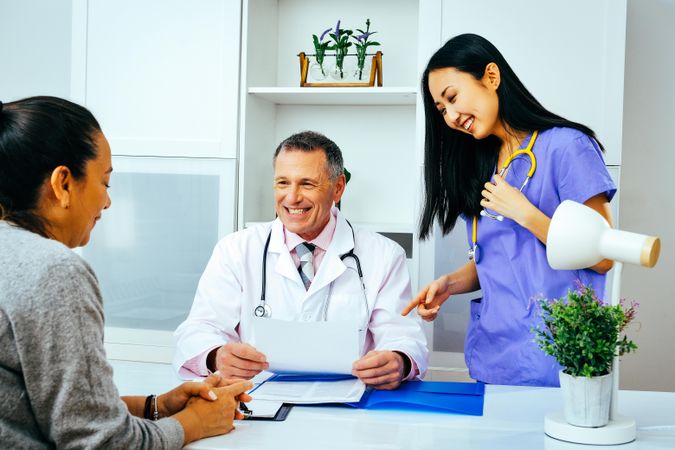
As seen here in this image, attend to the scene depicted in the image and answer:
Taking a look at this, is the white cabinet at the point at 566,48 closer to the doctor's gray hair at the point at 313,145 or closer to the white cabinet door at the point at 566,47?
the white cabinet door at the point at 566,47

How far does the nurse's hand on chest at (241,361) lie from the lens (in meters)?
→ 1.65

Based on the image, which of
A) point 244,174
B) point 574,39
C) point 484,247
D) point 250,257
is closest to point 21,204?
point 250,257

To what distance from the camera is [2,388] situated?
99 centimetres

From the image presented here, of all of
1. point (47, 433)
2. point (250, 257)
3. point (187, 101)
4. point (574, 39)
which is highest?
point (574, 39)

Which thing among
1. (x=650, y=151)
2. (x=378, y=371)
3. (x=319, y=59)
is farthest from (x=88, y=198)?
(x=650, y=151)

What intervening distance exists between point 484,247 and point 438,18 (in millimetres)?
1145

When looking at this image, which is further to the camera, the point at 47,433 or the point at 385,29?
the point at 385,29

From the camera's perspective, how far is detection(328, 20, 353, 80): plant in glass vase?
9.66 feet

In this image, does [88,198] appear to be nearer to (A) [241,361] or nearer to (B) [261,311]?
(A) [241,361]

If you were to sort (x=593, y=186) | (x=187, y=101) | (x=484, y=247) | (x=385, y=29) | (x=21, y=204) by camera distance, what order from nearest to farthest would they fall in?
(x=21, y=204) → (x=593, y=186) → (x=484, y=247) → (x=187, y=101) → (x=385, y=29)

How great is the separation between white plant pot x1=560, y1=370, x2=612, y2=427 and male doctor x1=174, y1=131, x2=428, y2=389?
679 mm

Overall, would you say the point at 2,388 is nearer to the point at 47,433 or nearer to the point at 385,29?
the point at 47,433

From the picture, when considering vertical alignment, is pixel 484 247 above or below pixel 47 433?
above

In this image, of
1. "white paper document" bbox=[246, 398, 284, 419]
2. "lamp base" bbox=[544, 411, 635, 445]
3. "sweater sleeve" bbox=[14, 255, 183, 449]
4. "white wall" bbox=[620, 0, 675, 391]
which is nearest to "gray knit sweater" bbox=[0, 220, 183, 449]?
"sweater sleeve" bbox=[14, 255, 183, 449]
